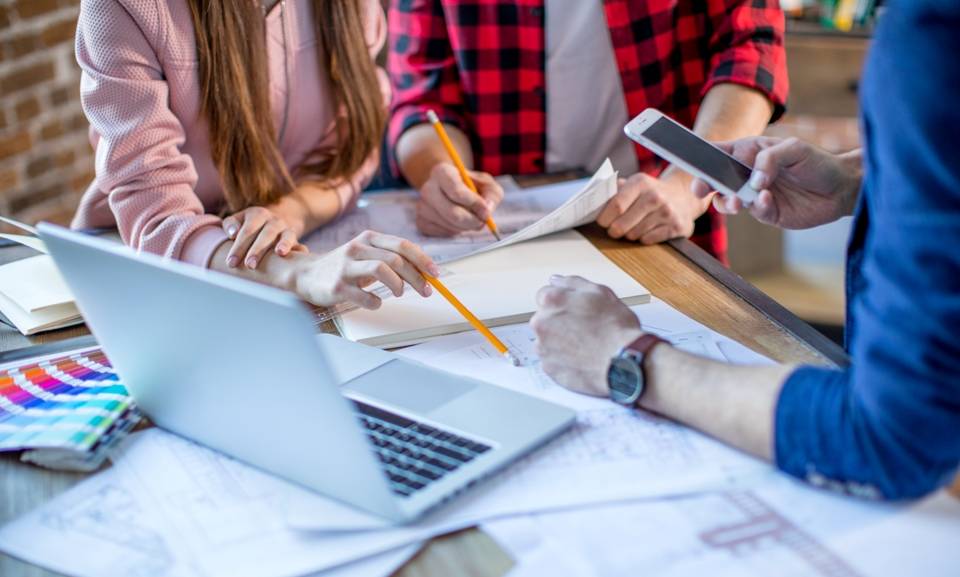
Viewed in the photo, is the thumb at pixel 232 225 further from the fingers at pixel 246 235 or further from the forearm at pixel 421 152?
the forearm at pixel 421 152

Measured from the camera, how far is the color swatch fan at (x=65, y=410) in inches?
33.0

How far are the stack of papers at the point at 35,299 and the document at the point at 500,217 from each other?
1.04ft

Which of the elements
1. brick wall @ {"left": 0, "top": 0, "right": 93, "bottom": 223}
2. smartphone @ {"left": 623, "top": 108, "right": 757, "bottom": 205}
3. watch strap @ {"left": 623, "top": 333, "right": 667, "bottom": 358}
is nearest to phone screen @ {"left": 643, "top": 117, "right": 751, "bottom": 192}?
smartphone @ {"left": 623, "top": 108, "right": 757, "bottom": 205}

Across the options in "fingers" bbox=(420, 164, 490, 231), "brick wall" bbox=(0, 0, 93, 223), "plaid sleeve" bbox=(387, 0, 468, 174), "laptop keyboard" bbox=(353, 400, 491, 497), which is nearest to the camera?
"laptop keyboard" bbox=(353, 400, 491, 497)

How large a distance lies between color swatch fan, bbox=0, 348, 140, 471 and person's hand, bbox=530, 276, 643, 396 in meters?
0.38

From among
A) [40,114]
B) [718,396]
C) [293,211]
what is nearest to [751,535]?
[718,396]

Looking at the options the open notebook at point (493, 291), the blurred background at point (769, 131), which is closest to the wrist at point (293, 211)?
the open notebook at point (493, 291)

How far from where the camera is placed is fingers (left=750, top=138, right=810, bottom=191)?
1078 mm

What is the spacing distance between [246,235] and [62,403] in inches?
12.6

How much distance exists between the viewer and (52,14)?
248 cm

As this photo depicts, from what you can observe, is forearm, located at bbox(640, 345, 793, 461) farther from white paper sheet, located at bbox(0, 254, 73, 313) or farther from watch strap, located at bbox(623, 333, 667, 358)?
white paper sheet, located at bbox(0, 254, 73, 313)

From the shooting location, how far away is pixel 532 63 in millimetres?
1611

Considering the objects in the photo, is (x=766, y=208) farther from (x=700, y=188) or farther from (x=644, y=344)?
(x=644, y=344)

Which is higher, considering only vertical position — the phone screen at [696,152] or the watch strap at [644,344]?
the phone screen at [696,152]
